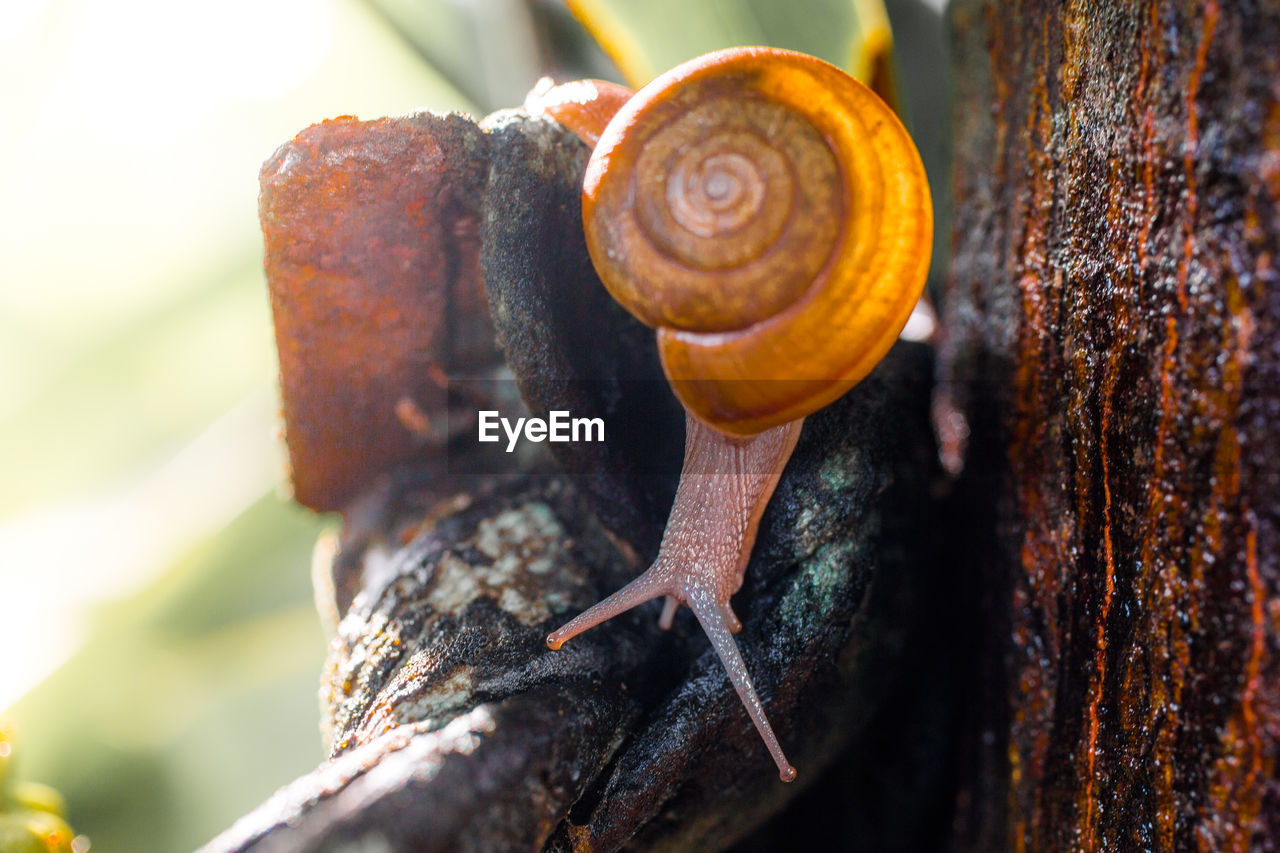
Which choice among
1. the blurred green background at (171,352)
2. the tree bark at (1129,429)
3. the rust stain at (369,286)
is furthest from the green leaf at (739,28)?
the rust stain at (369,286)

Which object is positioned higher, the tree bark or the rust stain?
the rust stain

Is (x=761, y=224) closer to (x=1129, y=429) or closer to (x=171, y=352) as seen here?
(x=1129, y=429)

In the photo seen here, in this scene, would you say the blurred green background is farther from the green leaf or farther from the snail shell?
the snail shell

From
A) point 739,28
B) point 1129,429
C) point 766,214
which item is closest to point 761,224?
point 766,214

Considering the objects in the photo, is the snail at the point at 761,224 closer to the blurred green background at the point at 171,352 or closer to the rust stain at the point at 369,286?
the rust stain at the point at 369,286

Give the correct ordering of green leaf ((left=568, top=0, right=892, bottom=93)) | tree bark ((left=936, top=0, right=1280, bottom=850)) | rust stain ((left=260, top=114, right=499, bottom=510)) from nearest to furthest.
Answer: tree bark ((left=936, top=0, right=1280, bottom=850)), rust stain ((left=260, top=114, right=499, bottom=510)), green leaf ((left=568, top=0, right=892, bottom=93))

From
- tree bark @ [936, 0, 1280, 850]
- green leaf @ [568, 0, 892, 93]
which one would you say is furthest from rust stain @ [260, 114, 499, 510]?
tree bark @ [936, 0, 1280, 850]

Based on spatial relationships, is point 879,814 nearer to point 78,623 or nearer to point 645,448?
point 645,448

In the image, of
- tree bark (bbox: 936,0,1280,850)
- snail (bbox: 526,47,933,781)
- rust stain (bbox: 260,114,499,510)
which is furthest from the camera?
rust stain (bbox: 260,114,499,510)
